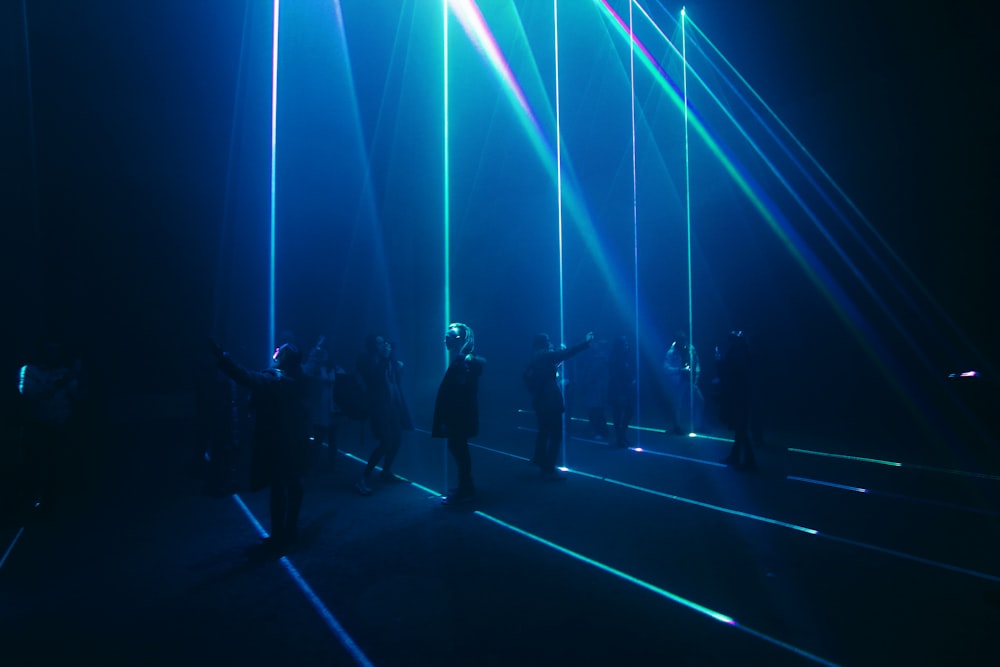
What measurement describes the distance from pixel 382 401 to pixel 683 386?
638 cm

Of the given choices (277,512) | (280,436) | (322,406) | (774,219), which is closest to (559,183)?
(774,219)

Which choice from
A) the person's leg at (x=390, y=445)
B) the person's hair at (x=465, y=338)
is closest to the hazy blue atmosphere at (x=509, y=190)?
the person's leg at (x=390, y=445)

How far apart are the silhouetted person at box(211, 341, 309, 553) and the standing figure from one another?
296 inches

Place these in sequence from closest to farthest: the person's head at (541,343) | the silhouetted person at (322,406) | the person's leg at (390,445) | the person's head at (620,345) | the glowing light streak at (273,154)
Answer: the person's leg at (390,445) → the person's head at (541,343) → the silhouetted person at (322,406) → the person's head at (620,345) → the glowing light streak at (273,154)

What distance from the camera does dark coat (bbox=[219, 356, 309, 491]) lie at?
14.1 feet

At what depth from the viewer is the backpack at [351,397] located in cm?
670

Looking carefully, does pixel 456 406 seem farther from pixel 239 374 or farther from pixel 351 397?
pixel 239 374

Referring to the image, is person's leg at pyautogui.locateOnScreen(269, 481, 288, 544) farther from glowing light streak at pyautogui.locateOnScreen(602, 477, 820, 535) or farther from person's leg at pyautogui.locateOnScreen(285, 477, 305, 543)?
glowing light streak at pyautogui.locateOnScreen(602, 477, 820, 535)

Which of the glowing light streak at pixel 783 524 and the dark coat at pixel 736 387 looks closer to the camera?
the glowing light streak at pixel 783 524

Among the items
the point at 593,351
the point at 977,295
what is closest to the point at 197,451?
the point at 593,351

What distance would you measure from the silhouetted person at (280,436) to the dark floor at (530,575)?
29cm

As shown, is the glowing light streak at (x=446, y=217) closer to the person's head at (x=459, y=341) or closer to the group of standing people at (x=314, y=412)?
the group of standing people at (x=314, y=412)

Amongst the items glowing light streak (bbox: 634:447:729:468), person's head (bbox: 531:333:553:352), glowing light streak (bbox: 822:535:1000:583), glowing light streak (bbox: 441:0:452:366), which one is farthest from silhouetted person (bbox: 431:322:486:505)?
glowing light streak (bbox: 441:0:452:366)

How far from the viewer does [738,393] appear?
695 centimetres
